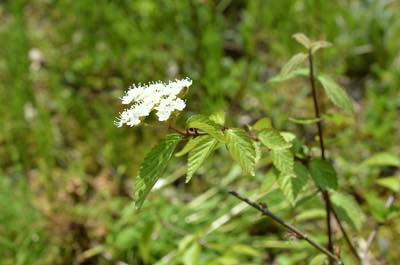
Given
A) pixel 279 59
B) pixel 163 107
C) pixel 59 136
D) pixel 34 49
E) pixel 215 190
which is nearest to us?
pixel 163 107

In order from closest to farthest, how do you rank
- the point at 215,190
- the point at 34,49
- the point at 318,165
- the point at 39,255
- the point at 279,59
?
the point at 318,165 → the point at 39,255 → the point at 215,190 → the point at 279,59 → the point at 34,49

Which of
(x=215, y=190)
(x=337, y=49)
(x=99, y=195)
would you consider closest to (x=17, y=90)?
(x=99, y=195)

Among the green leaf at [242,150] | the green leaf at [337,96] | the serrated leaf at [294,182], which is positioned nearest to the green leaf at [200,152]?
the green leaf at [242,150]

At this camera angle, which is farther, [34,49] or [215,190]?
[34,49]

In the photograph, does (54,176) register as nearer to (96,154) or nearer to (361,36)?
(96,154)

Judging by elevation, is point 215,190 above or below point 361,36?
below

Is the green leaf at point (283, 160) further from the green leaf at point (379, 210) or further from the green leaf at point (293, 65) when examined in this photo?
the green leaf at point (379, 210)

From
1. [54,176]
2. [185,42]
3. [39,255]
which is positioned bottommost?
[39,255]

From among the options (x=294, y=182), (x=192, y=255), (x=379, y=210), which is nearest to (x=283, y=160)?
(x=294, y=182)
